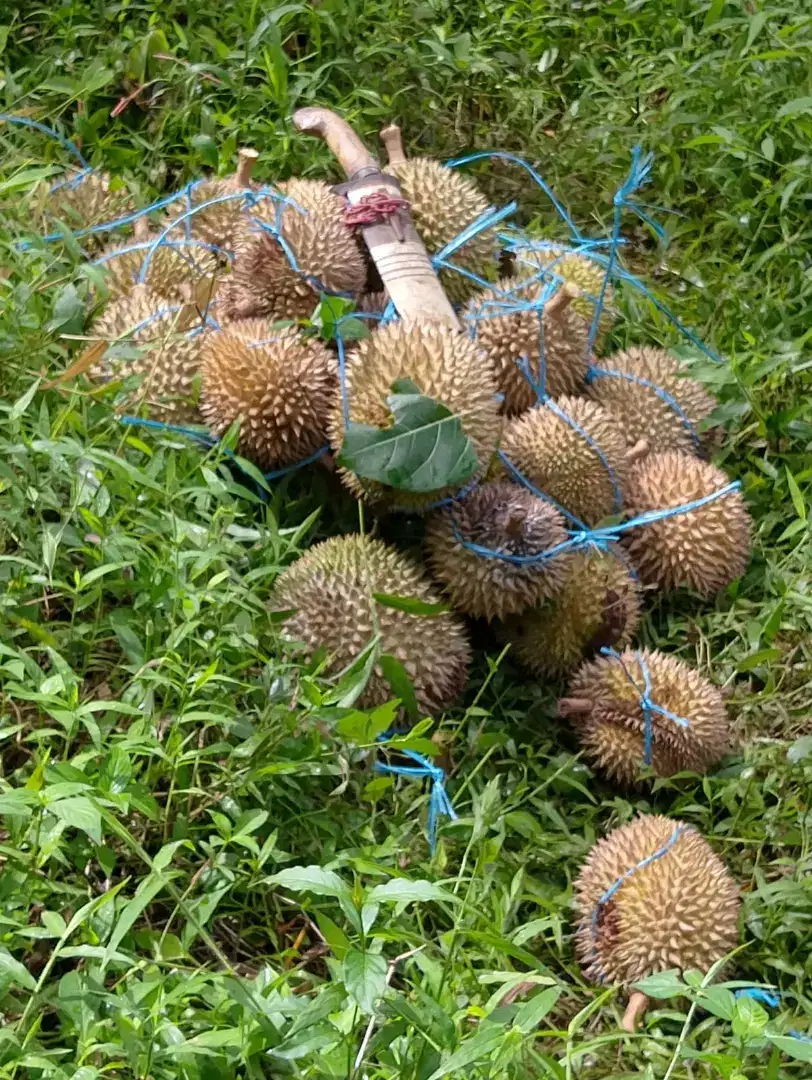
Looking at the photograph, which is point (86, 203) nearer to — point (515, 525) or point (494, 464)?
point (494, 464)

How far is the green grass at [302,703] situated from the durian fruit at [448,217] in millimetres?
533

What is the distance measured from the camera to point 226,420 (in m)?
2.39

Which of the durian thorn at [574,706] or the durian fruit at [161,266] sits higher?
the durian fruit at [161,266]

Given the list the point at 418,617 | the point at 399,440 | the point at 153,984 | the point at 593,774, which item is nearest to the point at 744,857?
the point at 593,774

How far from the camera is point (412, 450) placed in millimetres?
2217

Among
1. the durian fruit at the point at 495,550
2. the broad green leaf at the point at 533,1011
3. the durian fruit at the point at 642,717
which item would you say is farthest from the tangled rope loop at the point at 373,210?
the broad green leaf at the point at 533,1011

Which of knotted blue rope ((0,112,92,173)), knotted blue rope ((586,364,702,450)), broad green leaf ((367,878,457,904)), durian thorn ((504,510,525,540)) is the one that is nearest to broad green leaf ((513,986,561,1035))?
broad green leaf ((367,878,457,904))

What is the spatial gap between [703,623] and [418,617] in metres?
0.74

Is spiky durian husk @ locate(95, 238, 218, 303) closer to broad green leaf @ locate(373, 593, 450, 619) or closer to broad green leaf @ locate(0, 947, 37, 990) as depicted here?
broad green leaf @ locate(373, 593, 450, 619)

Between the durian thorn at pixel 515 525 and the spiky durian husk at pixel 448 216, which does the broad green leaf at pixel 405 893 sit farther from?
the spiky durian husk at pixel 448 216

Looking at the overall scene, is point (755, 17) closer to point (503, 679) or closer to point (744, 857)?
point (503, 679)

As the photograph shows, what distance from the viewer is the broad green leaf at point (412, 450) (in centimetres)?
222

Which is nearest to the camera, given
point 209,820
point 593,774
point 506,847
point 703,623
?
point 209,820

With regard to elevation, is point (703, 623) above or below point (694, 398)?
below
